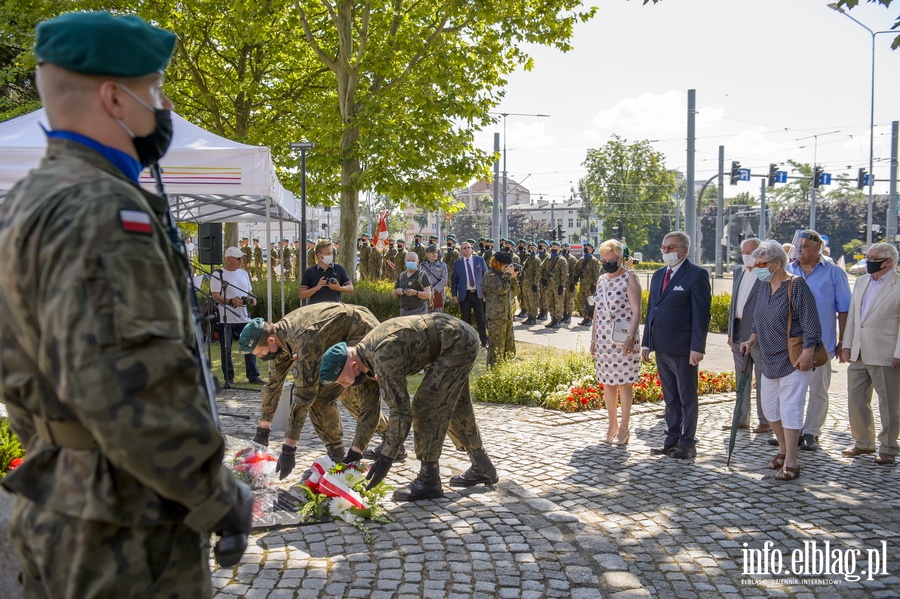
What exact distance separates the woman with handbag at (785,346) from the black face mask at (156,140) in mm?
5910

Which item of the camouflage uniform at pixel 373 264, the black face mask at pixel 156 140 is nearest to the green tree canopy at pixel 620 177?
the camouflage uniform at pixel 373 264

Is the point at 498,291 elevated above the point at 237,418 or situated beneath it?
elevated above

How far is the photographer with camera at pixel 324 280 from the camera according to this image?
38.7 feet

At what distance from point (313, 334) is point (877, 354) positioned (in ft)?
16.8

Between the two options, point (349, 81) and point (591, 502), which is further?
point (349, 81)

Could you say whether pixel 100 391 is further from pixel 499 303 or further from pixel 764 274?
pixel 499 303

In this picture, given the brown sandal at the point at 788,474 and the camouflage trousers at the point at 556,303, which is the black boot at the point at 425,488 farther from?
the camouflage trousers at the point at 556,303

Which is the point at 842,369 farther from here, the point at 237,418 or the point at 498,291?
the point at 237,418

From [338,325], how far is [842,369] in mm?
10365

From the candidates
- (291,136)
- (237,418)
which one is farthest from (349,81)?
(237,418)

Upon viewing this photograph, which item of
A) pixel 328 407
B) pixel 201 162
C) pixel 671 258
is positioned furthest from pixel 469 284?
pixel 328 407

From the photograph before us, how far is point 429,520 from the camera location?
5832 mm

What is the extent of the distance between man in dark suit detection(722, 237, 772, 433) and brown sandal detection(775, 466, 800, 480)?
1511mm

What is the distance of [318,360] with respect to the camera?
21.9ft
